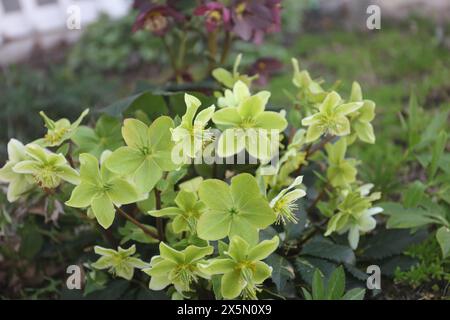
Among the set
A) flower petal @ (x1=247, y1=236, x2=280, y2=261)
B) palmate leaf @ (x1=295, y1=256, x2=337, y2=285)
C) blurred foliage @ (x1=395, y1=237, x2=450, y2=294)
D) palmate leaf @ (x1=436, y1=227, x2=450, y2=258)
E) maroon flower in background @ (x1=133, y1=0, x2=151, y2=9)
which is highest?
maroon flower in background @ (x1=133, y1=0, x2=151, y2=9)

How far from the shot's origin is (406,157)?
157 cm

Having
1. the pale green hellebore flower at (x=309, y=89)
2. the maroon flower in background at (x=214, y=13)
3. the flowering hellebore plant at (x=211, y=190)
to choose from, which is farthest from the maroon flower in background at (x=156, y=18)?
the pale green hellebore flower at (x=309, y=89)

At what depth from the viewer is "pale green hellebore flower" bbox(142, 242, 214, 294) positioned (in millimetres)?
1023

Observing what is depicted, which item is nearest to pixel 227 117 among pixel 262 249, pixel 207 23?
pixel 262 249

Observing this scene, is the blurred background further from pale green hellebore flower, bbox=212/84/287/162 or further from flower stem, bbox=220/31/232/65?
pale green hellebore flower, bbox=212/84/287/162

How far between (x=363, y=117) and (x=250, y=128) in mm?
340

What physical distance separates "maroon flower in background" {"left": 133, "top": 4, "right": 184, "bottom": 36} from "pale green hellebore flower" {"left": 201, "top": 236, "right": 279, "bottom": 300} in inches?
35.4

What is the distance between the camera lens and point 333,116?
3.72 feet

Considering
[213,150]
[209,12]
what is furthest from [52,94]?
[213,150]

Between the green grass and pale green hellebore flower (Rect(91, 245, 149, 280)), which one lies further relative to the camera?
the green grass

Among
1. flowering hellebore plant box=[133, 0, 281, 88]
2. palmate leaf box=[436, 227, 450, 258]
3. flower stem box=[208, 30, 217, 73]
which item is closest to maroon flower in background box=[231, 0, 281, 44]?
flowering hellebore plant box=[133, 0, 281, 88]

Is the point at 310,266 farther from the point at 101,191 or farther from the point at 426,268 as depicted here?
the point at 101,191

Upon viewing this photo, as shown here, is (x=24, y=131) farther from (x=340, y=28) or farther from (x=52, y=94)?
(x=340, y=28)

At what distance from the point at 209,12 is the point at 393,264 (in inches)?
34.3
